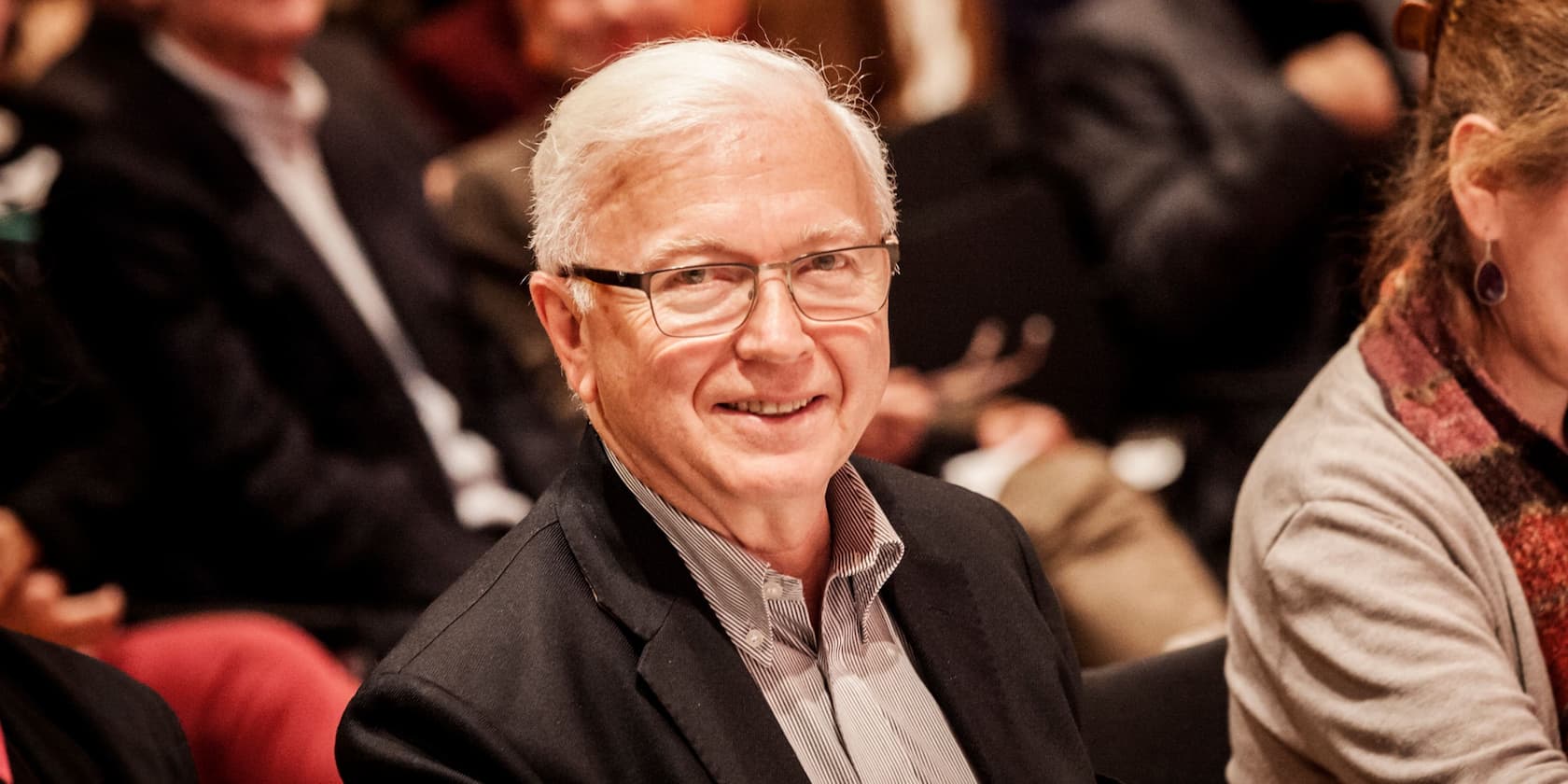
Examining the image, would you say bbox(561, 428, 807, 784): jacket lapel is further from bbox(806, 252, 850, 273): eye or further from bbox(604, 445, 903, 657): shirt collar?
bbox(806, 252, 850, 273): eye

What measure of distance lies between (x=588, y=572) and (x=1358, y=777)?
78 centimetres

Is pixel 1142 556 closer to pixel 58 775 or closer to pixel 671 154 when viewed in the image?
pixel 671 154

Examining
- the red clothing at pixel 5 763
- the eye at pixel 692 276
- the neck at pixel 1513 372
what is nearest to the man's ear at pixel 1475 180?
the neck at pixel 1513 372

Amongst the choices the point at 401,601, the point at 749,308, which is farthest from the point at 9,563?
the point at 749,308

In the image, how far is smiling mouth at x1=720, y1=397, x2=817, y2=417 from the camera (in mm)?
1345

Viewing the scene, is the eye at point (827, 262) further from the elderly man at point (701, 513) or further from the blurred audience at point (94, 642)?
the blurred audience at point (94, 642)

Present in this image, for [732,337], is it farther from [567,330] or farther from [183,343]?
[183,343]

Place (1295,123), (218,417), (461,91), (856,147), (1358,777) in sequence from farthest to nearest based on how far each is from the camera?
(461,91) < (1295,123) < (218,417) < (1358,777) < (856,147)

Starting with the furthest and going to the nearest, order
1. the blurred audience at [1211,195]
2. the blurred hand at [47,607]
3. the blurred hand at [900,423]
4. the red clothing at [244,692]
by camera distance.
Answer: the blurred audience at [1211,195] → the blurred hand at [900,423] → the blurred hand at [47,607] → the red clothing at [244,692]

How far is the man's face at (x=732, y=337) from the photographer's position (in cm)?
129

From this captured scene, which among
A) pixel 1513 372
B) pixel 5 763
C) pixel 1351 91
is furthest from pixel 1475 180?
pixel 1351 91

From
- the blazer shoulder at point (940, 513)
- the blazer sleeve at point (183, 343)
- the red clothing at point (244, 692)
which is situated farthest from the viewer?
the blazer sleeve at point (183, 343)

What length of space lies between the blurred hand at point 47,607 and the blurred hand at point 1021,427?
5.07 ft

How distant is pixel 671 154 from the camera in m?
1.29
